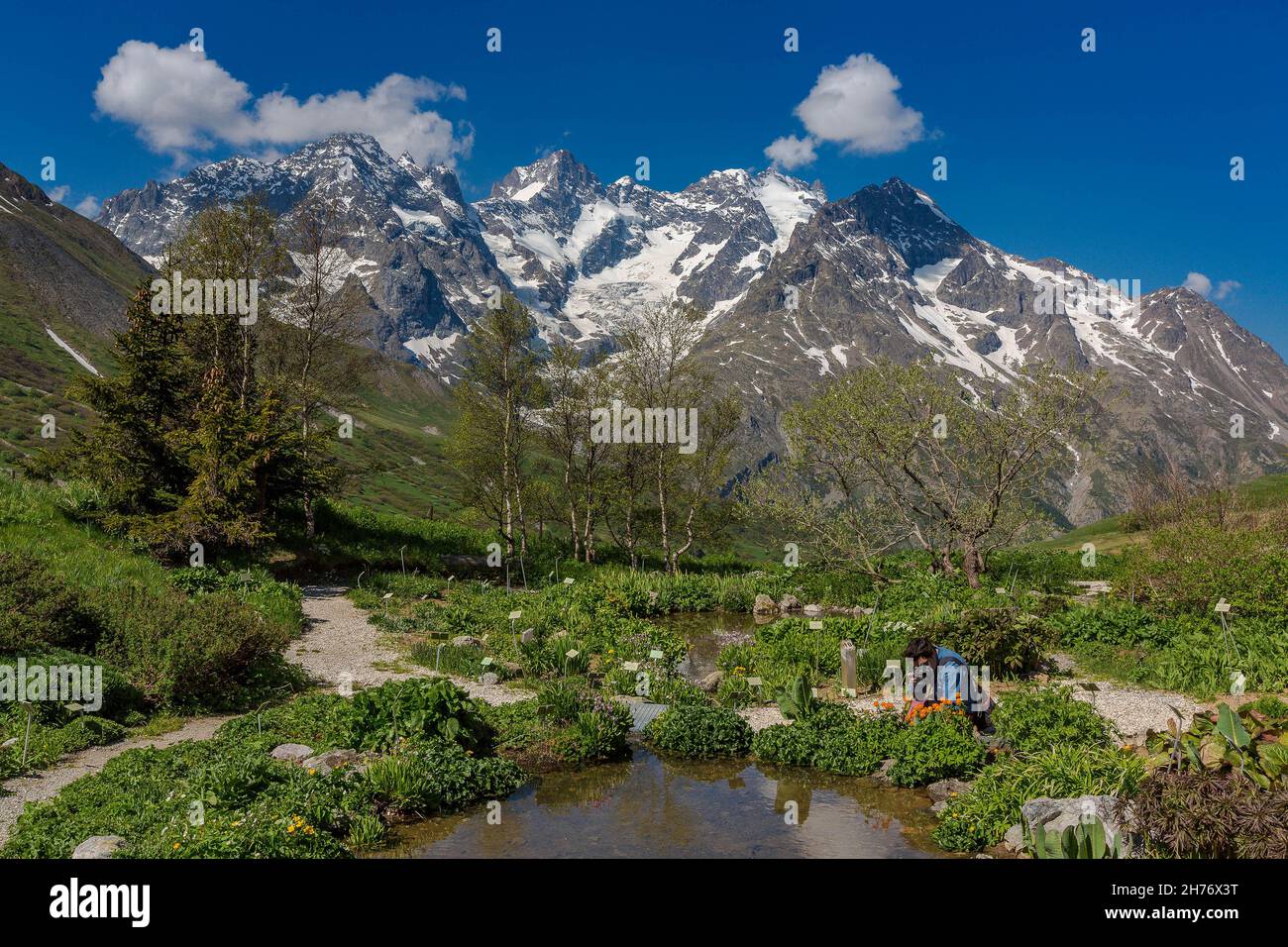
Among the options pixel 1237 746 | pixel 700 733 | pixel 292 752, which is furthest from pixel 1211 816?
pixel 292 752

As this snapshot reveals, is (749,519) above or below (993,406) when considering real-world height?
below

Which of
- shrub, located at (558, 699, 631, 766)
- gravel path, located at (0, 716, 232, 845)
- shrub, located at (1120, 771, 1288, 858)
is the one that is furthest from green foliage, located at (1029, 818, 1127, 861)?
gravel path, located at (0, 716, 232, 845)

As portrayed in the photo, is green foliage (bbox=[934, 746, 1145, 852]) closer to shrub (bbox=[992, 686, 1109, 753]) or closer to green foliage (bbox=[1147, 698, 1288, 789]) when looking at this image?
green foliage (bbox=[1147, 698, 1288, 789])

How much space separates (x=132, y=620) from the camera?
17.4 m

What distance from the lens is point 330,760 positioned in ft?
42.3

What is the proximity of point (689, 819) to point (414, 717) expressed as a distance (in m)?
4.93

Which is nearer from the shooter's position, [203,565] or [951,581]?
[203,565]

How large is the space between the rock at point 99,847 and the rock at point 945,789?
35.8ft

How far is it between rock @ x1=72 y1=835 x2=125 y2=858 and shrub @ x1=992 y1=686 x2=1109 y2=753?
12485mm

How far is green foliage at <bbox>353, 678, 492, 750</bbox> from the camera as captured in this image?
45.0 ft

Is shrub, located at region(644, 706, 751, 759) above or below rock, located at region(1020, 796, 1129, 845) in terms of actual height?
below
